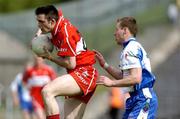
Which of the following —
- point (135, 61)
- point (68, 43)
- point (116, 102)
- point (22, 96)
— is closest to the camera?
point (135, 61)

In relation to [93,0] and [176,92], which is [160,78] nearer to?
[176,92]

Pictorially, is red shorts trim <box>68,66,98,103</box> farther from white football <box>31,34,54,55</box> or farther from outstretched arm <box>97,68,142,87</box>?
outstretched arm <box>97,68,142,87</box>

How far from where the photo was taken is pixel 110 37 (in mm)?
33875

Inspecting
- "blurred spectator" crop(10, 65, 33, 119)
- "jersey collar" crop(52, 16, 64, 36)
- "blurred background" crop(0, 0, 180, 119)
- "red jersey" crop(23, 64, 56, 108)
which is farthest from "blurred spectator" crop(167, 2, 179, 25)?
"jersey collar" crop(52, 16, 64, 36)

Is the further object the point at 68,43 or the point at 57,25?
the point at 57,25

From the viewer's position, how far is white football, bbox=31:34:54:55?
1405cm

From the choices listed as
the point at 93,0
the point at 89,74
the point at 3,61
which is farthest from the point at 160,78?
the point at 89,74

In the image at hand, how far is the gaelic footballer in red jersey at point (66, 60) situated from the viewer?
545 inches

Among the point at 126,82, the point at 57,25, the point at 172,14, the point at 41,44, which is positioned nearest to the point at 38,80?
the point at 41,44

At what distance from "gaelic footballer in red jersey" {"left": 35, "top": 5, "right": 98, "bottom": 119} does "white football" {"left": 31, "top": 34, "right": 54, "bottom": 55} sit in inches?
3.5

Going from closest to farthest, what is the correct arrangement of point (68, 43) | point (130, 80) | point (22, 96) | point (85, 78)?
point (130, 80)
point (68, 43)
point (85, 78)
point (22, 96)

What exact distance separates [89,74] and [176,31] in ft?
71.7

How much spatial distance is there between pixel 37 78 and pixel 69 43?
8229 millimetres

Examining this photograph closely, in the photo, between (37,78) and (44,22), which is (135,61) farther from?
(37,78)
